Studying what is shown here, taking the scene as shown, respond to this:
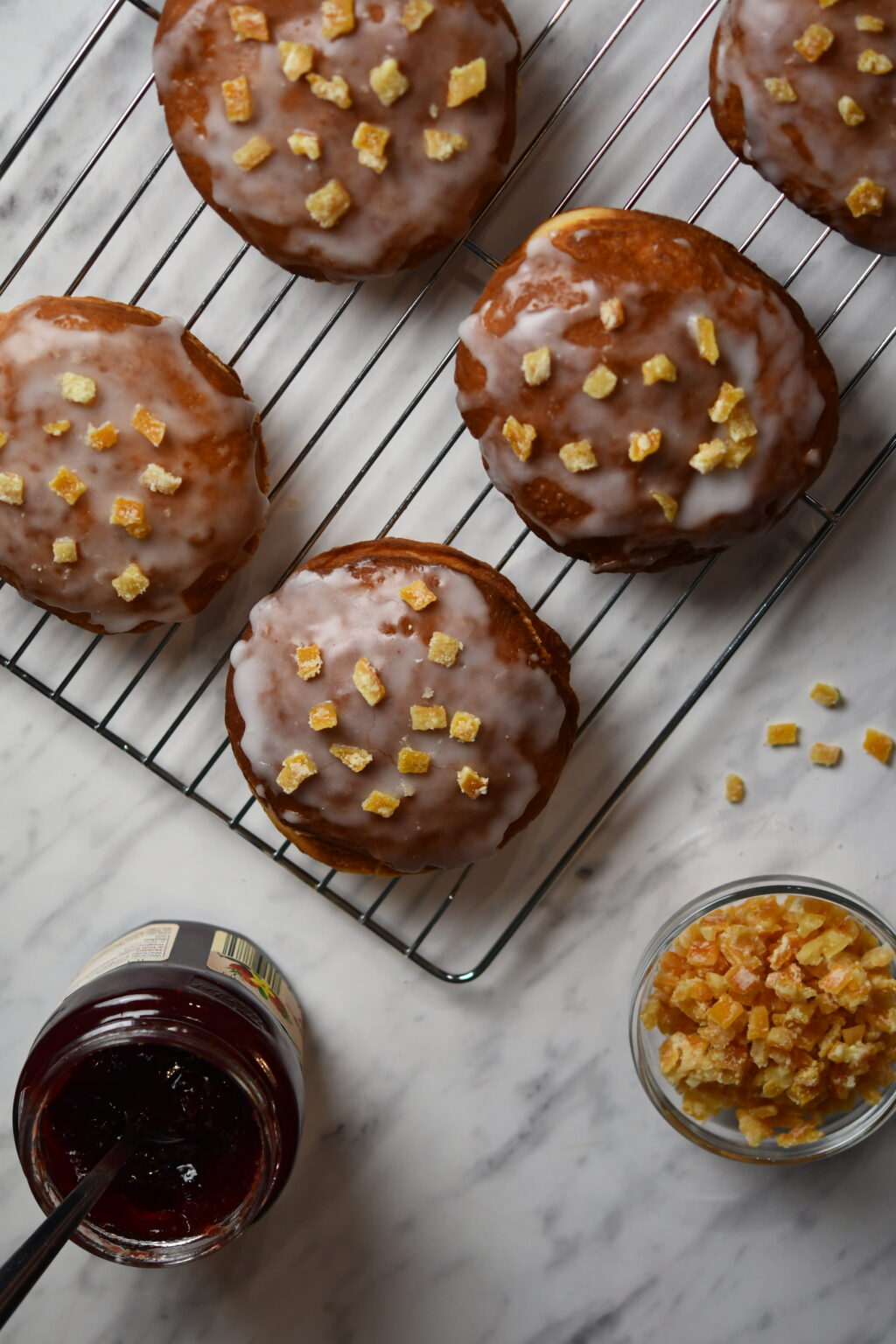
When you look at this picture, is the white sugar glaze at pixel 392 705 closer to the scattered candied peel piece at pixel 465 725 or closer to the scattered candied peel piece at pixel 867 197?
the scattered candied peel piece at pixel 465 725

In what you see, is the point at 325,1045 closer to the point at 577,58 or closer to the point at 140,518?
the point at 140,518

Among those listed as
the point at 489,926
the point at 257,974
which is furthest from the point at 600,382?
the point at 257,974

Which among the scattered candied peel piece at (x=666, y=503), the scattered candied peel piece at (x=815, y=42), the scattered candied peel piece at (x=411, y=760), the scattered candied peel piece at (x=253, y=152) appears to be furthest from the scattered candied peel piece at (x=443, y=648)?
the scattered candied peel piece at (x=815, y=42)

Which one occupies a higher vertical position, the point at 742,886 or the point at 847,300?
the point at 847,300

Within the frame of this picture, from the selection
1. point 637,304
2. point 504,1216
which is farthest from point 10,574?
point 504,1216

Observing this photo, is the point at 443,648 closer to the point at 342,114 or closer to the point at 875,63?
the point at 342,114

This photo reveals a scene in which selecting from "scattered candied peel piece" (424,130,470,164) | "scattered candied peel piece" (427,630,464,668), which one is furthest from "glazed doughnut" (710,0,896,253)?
"scattered candied peel piece" (427,630,464,668)
